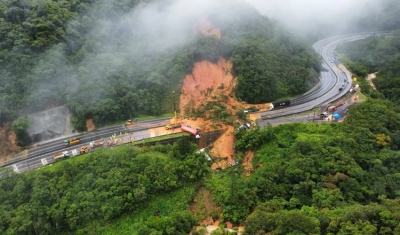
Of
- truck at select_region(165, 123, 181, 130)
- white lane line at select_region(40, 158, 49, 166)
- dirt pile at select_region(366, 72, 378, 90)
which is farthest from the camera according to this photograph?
dirt pile at select_region(366, 72, 378, 90)

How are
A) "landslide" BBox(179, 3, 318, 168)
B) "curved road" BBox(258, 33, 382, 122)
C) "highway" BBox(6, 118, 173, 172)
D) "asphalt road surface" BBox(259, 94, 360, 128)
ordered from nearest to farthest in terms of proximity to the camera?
1. "highway" BBox(6, 118, 173, 172)
2. "landslide" BBox(179, 3, 318, 168)
3. "asphalt road surface" BBox(259, 94, 360, 128)
4. "curved road" BBox(258, 33, 382, 122)

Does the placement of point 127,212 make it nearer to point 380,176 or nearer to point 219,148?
point 219,148

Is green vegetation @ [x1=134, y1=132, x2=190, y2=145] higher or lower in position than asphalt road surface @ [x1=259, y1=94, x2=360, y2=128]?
higher

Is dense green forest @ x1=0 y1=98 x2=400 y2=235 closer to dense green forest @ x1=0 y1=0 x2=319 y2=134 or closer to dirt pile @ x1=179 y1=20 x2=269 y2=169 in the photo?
dirt pile @ x1=179 y1=20 x2=269 y2=169

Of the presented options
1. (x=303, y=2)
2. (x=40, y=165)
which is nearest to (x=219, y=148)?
(x=40, y=165)

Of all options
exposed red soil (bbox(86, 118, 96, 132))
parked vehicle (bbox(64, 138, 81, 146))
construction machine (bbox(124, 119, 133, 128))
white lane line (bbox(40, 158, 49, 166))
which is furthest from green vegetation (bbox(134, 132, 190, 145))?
white lane line (bbox(40, 158, 49, 166))

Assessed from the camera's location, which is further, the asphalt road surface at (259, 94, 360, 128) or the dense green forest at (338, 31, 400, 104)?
the dense green forest at (338, 31, 400, 104)

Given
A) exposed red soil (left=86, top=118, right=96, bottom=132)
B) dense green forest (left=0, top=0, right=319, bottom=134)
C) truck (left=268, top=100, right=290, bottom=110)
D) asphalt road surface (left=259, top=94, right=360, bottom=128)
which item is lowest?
asphalt road surface (left=259, top=94, right=360, bottom=128)
